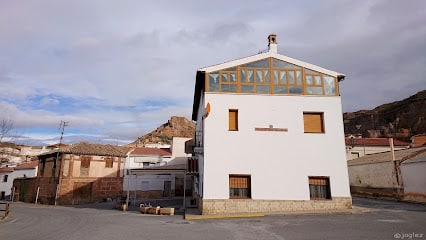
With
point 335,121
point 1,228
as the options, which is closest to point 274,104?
point 335,121

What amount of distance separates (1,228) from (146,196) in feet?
70.6

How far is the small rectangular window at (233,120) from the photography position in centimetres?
1636

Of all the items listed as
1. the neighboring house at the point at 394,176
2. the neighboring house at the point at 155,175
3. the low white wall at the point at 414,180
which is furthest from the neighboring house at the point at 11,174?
the low white wall at the point at 414,180

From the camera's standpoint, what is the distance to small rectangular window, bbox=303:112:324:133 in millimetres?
16641

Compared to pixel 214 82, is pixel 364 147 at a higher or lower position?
lower

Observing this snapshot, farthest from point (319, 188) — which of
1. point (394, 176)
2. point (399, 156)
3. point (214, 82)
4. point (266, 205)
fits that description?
point (399, 156)

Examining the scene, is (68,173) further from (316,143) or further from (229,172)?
(316,143)

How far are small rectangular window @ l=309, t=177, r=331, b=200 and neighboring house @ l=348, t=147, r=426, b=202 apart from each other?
28.1 ft

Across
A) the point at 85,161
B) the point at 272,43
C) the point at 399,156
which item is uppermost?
the point at 272,43

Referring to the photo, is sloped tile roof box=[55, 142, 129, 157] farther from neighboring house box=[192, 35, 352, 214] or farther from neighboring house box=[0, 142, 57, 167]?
neighboring house box=[0, 142, 57, 167]

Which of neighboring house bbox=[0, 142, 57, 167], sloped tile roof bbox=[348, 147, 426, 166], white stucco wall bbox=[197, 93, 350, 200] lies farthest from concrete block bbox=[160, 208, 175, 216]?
neighboring house bbox=[0, 142, 57, 167]

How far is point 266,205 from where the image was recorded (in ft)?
50.1

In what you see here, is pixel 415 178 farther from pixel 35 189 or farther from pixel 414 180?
pixel 35 189

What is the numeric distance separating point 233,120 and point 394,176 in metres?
15.2
